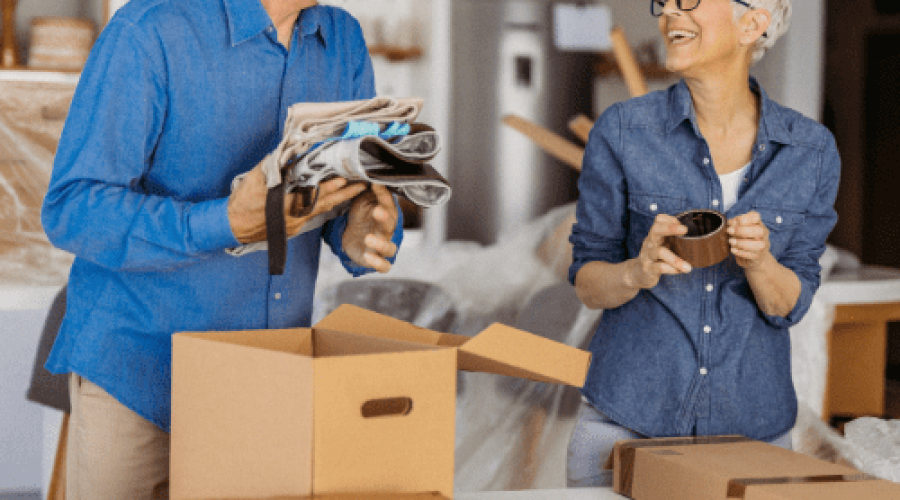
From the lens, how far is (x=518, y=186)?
11.8ft

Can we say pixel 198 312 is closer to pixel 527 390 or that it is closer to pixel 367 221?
pixel 367 221

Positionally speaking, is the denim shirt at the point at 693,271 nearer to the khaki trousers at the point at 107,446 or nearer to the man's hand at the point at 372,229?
the man's hand at the point at 372,229

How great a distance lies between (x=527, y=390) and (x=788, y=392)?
0.99 m

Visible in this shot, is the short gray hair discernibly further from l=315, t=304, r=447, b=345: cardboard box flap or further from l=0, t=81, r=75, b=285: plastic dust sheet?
l=0, t=81, r=75, b=285: plastic dust sheet

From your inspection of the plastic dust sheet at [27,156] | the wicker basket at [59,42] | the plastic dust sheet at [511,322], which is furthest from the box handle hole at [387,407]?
the wicker basket at [59,42]

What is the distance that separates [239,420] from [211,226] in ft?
0.79

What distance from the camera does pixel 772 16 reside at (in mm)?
1374

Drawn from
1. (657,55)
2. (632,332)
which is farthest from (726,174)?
(657,55)

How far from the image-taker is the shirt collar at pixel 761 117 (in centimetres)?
135

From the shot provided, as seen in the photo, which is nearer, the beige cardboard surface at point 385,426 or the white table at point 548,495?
the beige cardboard surface at point 385,426

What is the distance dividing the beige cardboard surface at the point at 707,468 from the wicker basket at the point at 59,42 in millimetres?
2945

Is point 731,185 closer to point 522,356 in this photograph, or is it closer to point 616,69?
point 522,356

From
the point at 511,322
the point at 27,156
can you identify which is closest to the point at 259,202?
the point at 511,322

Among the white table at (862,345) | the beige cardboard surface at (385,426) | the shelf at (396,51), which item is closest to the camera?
the beige cardboard surface at (385,426)
